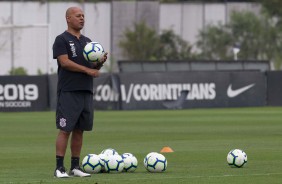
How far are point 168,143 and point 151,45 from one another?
50.6 meters

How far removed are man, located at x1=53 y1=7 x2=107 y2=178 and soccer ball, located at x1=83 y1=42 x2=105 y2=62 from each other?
148 mm

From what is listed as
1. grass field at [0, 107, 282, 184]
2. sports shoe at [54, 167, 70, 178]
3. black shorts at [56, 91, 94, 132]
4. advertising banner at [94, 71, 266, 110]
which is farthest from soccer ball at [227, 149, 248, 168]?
advertising banner at [94, 71, 266, 110]

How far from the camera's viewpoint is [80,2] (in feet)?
240

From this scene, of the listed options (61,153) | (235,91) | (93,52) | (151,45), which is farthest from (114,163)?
(151,45)

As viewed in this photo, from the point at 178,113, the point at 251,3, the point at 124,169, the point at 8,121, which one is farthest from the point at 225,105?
the point at 251,3

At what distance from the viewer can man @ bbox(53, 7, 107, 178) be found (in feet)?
48.1

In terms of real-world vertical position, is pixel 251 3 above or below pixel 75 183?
above

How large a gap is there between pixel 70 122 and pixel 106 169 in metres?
0.92

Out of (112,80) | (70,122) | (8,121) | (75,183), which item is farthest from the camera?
(112,80)

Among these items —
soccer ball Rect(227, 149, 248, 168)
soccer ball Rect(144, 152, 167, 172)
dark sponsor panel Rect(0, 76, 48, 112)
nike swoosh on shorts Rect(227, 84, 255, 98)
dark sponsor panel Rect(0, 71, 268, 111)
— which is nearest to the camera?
soccer ball Rect(144, 152, 167, 172)

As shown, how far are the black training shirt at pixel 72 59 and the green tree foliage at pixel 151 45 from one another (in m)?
55.1

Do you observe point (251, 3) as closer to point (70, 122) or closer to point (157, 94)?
point (157, 94)

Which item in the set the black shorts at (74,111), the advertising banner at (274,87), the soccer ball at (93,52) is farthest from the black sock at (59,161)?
the advertising banner at (274,87)

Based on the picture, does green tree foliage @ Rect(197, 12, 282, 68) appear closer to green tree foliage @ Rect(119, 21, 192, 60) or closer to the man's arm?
green tree foliage @ Rect(119, 21, 192, 60)
